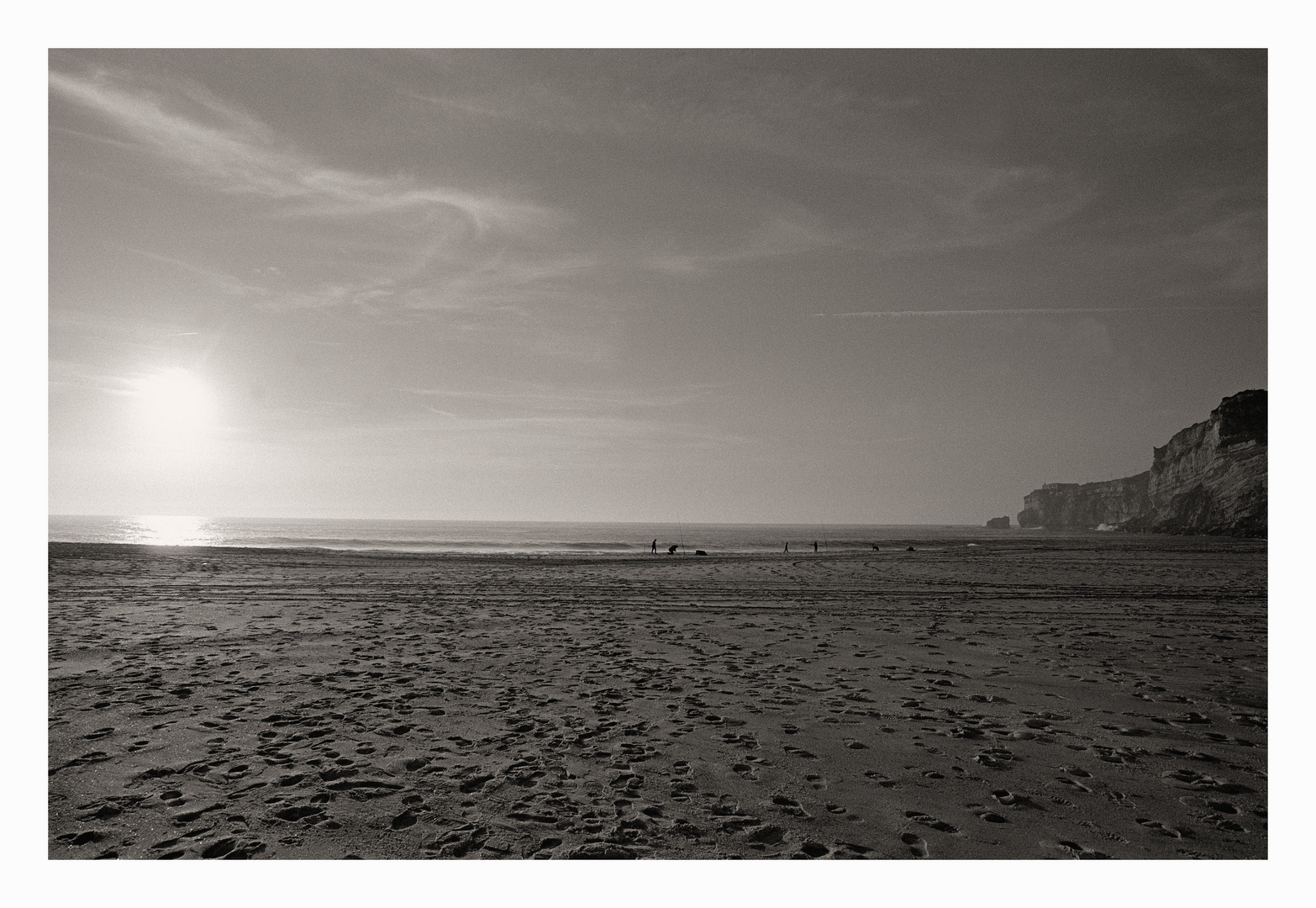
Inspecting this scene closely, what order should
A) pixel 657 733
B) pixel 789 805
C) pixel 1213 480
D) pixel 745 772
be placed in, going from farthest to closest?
pixel 1213 480
pixel 657 733
pixel 745 772
pixel 789 805

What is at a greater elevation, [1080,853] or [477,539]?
[1080,853]

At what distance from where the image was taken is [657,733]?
234 inches

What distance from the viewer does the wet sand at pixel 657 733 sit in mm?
4246

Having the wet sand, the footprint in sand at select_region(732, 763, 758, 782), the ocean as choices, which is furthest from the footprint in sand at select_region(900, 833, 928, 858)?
the ocean

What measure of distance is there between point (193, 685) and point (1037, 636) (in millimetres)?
12003

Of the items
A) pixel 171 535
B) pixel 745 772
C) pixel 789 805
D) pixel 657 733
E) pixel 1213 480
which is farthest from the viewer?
pixel 171 535

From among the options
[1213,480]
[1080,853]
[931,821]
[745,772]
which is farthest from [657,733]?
[1213,480]

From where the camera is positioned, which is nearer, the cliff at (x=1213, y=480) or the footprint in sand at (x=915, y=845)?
the footprint in sand at (x=915, y=845)

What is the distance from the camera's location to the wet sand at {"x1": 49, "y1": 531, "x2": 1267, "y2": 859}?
425 centimetres

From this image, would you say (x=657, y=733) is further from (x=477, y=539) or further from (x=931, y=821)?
(x=477, y=539)

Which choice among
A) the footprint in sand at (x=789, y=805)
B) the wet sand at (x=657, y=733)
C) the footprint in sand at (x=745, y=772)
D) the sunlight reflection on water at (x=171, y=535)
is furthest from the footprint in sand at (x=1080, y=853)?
the sunlight reflection on water at (x=171, y=535)

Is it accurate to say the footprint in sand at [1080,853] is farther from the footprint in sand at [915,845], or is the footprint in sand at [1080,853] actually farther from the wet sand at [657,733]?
the footprint in sand at [915,845]

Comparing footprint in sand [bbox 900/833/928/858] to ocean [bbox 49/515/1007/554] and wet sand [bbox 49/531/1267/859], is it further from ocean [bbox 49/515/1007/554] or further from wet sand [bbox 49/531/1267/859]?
ocean [bbox 49/515/1007/554]

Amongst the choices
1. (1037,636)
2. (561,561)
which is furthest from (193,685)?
(561,561)
